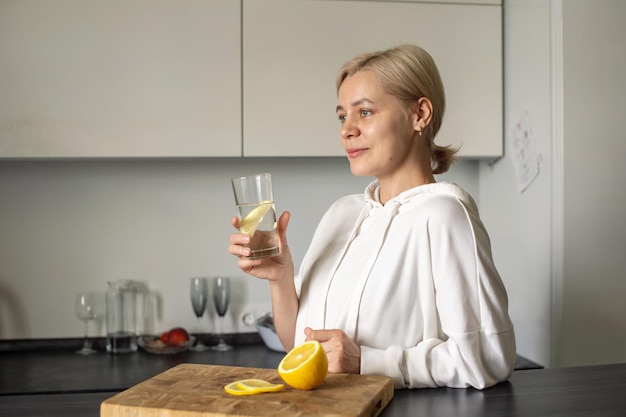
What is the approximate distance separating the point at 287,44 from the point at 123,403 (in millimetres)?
1545

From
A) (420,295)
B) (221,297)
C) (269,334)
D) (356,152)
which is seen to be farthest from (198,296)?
(420,295)

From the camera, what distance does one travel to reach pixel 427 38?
2316 millimetres

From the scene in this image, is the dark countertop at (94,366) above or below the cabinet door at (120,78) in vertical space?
below

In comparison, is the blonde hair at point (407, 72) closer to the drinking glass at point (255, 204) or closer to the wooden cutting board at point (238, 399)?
the drinking glass at point (255, 204)

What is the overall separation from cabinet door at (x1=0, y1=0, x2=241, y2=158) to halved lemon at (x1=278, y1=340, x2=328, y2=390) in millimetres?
1315

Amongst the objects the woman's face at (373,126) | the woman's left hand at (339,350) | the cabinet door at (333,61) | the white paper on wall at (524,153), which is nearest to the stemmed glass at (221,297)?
the cabinet door at (333,61)

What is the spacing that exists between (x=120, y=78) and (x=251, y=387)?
148 cm

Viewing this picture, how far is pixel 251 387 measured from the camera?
0.99m

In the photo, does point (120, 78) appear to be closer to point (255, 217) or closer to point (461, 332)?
point (255, 217)

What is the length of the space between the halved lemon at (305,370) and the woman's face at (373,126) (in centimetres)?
44

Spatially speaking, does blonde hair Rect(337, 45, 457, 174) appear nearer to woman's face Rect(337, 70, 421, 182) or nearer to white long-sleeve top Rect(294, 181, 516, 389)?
woman's face Rect(337, 70, 421, 182)

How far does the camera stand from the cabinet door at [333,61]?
2.26 m

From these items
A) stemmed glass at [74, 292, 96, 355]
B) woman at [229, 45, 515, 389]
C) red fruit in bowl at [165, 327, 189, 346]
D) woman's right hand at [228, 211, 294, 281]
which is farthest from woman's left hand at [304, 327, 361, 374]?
stemmed glass at [74, 292, 96, 355]

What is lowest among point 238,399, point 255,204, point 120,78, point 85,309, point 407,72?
point 85,309
